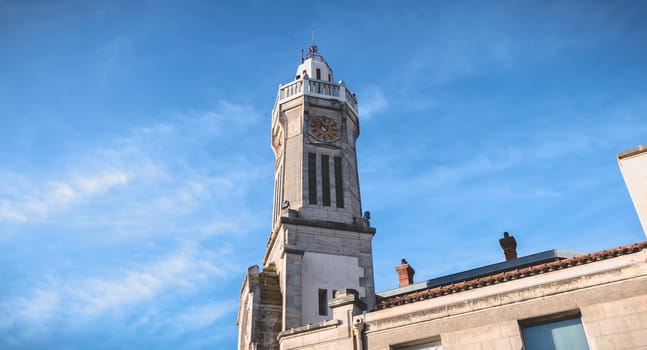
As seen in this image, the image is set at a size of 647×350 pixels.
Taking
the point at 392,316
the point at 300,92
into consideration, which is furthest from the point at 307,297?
the point at 300,92

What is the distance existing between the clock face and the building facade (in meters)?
0.07

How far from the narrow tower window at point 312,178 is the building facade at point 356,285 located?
0.06 meters

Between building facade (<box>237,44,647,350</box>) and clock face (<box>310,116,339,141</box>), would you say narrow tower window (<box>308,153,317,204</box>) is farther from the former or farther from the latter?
clock face (<box>310,116,339,141</box>)

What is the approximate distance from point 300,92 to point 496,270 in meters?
15.7

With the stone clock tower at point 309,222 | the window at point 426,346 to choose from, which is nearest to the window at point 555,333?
the window at point 426,346

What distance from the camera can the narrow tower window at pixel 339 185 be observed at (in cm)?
2931

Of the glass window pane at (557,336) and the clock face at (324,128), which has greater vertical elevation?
the clock face at (324,128)

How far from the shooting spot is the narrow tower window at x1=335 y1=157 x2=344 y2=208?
96.2 ft

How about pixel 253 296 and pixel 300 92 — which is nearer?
pixel 253 296

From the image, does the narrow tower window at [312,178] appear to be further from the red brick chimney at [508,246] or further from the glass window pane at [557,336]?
the glass window pane at [557,336]

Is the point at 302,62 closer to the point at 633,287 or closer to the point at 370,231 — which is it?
the point at 370,231

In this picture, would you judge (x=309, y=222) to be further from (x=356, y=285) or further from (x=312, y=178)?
(x=356, y=285)

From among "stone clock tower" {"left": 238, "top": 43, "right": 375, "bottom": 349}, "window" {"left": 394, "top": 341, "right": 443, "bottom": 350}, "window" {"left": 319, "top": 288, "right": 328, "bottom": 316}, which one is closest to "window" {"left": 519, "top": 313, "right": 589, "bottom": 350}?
"window" {"left": 394, "top": 341, "right": 443, "bottom": 350}

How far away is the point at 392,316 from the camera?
17.3 meters
